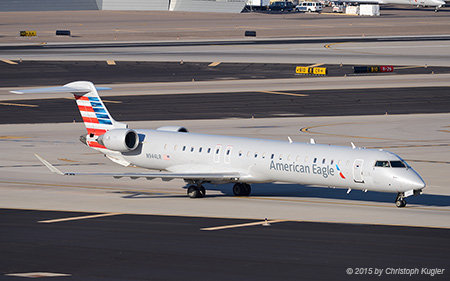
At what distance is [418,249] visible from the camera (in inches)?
1273

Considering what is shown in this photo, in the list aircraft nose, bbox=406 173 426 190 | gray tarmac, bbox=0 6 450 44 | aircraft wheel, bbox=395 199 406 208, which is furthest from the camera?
gray tarmac, bbox=0 6 450 44

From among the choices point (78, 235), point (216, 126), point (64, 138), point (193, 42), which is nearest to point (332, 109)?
point (216, 126)

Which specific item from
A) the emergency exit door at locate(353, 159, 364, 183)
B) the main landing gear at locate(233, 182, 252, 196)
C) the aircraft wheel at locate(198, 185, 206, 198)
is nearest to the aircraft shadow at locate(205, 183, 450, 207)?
the main landing gear at locate(233, 182, 252, 196)

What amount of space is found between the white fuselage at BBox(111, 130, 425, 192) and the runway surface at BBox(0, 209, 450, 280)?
3696 millimetres

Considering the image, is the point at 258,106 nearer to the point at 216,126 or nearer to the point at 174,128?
the point at 216,126

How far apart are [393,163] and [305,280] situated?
13605 millimetres

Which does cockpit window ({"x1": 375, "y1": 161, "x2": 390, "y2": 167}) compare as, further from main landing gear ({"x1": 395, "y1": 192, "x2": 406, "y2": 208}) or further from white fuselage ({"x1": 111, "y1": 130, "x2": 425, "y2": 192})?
main landing gear ({"x1": 395, "y1": 192, "x2": 406, "y2": 208})

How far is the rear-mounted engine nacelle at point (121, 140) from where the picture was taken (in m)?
45.7

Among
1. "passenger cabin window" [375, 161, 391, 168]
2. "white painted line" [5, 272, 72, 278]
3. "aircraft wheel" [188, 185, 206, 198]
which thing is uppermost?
"passenger cabin window" [375, 161, 391, 168]

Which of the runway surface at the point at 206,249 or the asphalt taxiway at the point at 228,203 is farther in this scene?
the asphalt taxiway at the point at 228,203

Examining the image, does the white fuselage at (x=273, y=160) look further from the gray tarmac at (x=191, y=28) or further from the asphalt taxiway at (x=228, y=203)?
the gray tarmac at (x=191, y=28)

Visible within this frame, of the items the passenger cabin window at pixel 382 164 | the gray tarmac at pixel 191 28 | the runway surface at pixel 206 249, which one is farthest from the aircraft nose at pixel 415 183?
the gray tarmac at pixel 191 28

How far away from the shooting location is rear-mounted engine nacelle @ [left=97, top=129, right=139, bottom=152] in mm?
45656

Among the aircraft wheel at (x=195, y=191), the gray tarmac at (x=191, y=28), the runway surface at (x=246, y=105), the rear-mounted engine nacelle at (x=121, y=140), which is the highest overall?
the gray tarmac at (x=191, y=28)
